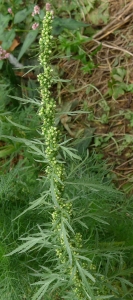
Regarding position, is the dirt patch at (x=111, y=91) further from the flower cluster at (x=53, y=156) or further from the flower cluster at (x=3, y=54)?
the flower cluster at (x=53, y=156)

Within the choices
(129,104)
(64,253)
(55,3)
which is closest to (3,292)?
(64,253)

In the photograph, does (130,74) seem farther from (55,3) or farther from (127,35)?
(55,3)

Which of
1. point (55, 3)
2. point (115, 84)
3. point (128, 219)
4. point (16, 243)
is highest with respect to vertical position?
point (55, 3)

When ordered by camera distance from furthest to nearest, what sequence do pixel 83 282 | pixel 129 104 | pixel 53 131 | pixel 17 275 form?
pixel 129 104, pixel 17 275, pixel 83 282, pixel 53 131

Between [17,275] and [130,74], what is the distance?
990mm

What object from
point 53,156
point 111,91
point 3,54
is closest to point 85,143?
point 111,91

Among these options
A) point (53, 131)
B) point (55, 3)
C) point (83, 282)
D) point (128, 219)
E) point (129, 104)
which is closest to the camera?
point (53, 131)

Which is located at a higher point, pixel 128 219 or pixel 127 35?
pixel 127 35

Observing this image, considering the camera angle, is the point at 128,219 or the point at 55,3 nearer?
the point at 128,219

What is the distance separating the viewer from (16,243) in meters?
1.10

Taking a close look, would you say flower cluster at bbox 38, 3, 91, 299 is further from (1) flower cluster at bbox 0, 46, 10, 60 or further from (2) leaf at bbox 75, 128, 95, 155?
(2) leaf at bbox 75, 128, 95, 155

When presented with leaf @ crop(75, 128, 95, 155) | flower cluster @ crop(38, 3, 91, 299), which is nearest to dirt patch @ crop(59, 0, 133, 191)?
leaf @ crop(75, 128, 95, 155)

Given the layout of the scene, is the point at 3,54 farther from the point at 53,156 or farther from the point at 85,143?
the point at 53,156

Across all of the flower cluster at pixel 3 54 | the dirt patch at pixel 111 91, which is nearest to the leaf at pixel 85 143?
the dirt patch at pixel 111 91
